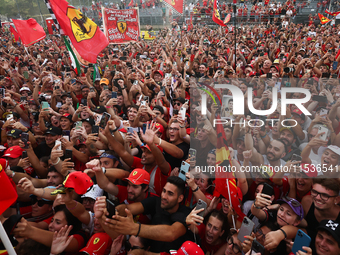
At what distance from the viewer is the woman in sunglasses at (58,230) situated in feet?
7.55

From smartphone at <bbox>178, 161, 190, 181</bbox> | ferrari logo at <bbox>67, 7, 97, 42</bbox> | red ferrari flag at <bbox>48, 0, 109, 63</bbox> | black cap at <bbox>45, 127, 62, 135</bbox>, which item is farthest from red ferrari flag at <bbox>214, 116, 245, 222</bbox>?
ferrari logo at <bbox>67, 7, 97, 42</bbox>

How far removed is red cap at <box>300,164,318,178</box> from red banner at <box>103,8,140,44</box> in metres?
10.6

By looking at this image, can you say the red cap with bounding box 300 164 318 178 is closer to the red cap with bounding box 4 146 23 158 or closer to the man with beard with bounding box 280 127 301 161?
the man with beard with bounding box 280 127 301 161

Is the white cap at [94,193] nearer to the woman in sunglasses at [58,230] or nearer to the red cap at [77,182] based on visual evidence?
the woman in sunglasses at [58,230]

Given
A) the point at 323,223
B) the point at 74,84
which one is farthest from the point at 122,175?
the point at 74,84

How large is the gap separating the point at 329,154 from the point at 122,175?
297 centimetres

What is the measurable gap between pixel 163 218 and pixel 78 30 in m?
5.78

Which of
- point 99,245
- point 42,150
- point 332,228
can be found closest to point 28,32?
point 42,150

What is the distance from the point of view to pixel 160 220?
2.61 m

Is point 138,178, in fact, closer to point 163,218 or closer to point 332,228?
point 163,218

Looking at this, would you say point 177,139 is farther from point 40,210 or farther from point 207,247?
point 40,210

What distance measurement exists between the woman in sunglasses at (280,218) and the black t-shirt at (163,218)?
0.82 m

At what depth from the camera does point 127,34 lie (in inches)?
452

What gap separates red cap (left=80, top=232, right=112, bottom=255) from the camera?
2455mm
